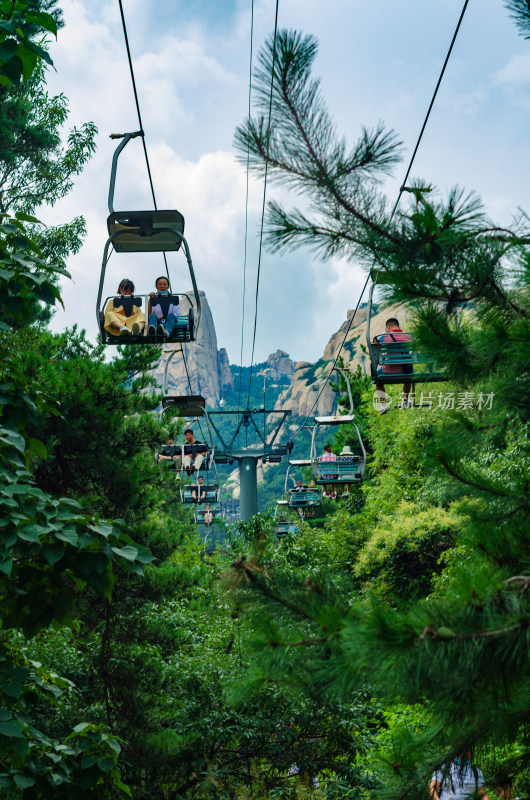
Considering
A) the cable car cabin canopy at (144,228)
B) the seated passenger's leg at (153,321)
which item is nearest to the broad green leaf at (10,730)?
the cable car cabin canopy at (144,228)

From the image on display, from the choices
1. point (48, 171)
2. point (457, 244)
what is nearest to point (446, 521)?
point (48, 171)

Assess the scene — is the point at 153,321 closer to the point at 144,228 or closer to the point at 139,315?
the point at 139,315

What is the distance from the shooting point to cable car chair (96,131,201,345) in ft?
26.6

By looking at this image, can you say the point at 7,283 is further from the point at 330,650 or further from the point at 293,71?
the point at 330,650

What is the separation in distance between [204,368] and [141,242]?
10453 centimetres

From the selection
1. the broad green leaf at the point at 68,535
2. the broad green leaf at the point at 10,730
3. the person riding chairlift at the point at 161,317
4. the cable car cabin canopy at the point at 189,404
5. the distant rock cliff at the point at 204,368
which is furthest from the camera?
the distant rock cliff at the point at 204,368

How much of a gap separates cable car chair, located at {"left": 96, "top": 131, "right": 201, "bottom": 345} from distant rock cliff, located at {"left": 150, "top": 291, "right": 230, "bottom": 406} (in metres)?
95.1

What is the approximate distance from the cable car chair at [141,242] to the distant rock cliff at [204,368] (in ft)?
312

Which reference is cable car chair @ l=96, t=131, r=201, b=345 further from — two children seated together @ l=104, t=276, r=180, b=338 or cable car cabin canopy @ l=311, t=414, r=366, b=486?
cable car cabin canopy @ l=311, t=414, r=366, b=486

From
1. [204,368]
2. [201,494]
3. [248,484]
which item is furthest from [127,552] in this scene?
[204,368]

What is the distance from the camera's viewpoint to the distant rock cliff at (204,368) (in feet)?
358

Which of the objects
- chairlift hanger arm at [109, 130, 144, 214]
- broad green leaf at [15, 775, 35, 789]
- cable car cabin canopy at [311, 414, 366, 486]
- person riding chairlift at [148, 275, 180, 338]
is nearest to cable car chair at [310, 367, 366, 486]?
cable car cabin canopy at [311, 414, 366, 486]

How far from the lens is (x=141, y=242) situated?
8594 millimetres

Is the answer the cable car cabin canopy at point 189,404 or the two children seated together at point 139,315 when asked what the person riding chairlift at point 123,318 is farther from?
the cable car cabin canopy at point 189,404
